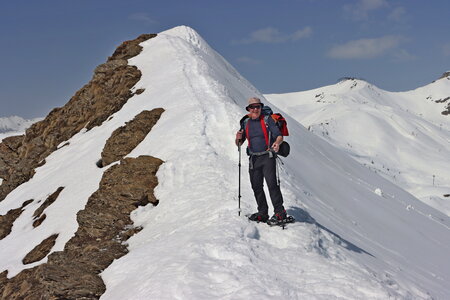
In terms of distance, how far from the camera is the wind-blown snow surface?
8305mm

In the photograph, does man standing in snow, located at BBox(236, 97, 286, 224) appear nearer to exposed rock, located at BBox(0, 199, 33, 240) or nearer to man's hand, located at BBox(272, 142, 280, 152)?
man's hand, located at BBox(272, 142, 280, 152)

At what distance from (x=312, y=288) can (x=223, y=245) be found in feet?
6.80

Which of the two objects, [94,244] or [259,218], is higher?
[259,218]

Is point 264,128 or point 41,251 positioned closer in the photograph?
point 264,128

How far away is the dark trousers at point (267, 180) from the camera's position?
35.1 ft

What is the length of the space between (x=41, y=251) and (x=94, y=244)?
5.28 m

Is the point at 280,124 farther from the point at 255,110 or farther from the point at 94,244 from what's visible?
the point at 94,244

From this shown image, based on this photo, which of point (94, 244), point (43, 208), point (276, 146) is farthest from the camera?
point (43, 208)

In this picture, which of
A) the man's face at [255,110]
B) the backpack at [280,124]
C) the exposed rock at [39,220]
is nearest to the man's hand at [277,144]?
the backpack at [280,124]

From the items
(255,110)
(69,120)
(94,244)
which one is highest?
(69,120)

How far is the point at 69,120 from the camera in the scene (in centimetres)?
3744

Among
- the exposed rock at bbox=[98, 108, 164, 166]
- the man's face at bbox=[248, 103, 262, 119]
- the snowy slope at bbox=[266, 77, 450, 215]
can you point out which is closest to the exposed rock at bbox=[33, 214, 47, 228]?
the exposed rock at bbox=[98, 108, 164, 166]

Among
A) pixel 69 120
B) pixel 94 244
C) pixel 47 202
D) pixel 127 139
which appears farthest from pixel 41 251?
pixel 69 120

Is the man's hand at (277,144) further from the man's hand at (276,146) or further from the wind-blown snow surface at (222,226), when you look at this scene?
the wind-blown snow surface at (222,226)
